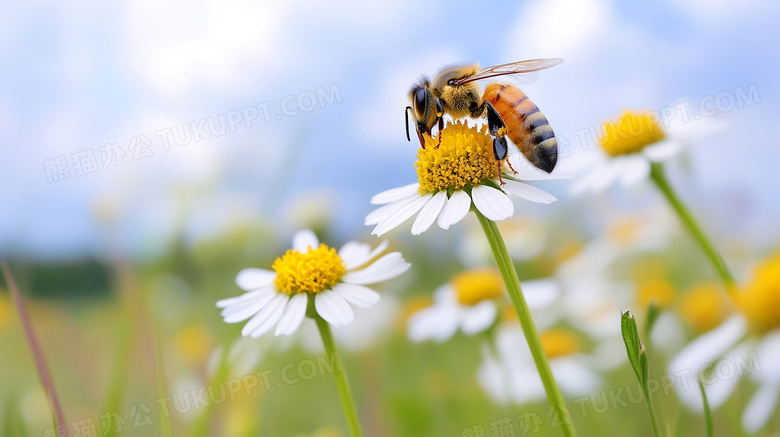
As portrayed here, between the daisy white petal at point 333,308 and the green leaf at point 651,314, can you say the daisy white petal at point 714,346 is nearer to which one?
the green leaf at point 651,314

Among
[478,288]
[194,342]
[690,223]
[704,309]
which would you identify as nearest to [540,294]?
[478,288]

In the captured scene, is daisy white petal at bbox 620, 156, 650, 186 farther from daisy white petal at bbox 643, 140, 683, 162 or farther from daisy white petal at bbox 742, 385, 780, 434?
daisy white petal at bbox 742, 385, 780, 434

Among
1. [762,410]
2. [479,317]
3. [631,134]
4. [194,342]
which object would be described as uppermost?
[631,134]

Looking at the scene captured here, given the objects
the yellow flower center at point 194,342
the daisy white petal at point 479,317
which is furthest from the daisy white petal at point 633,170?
the yellow flower center at point 194,342

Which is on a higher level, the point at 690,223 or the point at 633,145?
the point at 633,145

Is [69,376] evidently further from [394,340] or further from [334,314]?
[334,314]

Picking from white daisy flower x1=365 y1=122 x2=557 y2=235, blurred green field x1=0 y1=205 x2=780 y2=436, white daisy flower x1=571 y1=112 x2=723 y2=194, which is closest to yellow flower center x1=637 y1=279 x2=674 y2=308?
blurred green field x1=0 y1=205 x2=780 y2=436

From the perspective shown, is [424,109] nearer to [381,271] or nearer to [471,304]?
[381,271]
